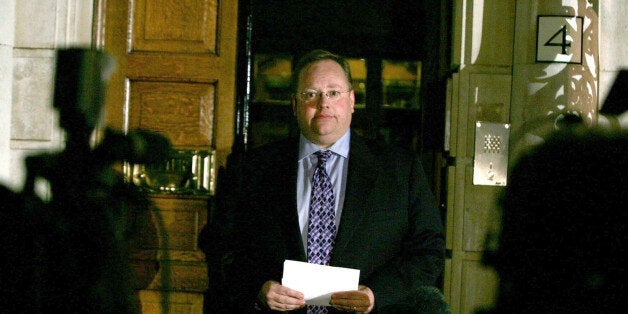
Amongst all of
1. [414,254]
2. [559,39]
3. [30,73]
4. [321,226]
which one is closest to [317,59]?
[321,226]

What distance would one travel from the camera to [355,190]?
226 centimetres

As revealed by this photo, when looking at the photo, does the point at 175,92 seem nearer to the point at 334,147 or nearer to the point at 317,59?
the point at 317,59

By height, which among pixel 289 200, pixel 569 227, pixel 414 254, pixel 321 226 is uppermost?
pixel 569 227

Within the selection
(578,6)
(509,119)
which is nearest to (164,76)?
(509,119)

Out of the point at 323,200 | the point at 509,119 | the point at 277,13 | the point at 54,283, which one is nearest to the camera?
the point at 323,200

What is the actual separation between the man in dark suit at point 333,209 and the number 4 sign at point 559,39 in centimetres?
106

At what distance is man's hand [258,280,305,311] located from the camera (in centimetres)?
199

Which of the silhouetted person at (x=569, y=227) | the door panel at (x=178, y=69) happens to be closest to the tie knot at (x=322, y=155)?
the door panel at (x=178, y=69)

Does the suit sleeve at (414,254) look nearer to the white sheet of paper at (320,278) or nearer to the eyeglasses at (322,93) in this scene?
the white sheet of paper at (320,278)

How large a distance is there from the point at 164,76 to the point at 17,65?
87 cm

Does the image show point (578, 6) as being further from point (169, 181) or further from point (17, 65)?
point (17, 65)

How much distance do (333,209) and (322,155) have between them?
0.87ft

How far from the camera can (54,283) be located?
2646mm

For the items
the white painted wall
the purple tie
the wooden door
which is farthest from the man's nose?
the white painted wall
